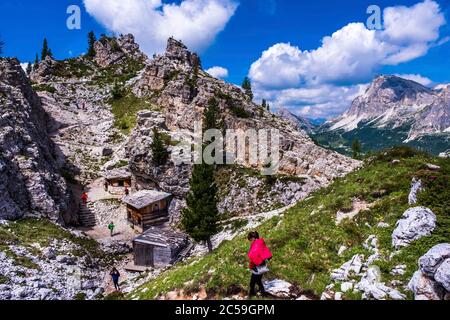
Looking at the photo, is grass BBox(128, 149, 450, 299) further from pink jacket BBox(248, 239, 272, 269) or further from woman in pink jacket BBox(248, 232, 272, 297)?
pink jacket BBox(248, 239, 272, 269)

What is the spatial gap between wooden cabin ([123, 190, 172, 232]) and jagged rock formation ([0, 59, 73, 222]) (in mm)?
10498

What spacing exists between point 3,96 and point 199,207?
4716 cm

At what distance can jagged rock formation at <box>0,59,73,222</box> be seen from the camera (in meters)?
44.3

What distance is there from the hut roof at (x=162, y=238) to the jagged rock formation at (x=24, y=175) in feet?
48.6

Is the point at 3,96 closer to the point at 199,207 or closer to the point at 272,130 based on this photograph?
the point at 199,207

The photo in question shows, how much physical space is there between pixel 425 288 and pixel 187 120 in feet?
240

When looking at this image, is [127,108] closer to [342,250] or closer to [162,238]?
[162,238]

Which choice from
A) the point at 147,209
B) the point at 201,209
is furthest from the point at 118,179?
the point at 201,209

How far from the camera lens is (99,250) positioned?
147 ft

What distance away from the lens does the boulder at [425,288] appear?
11.5 meters

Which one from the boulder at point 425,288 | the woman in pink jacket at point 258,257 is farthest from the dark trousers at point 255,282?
the boulder at point 425,288

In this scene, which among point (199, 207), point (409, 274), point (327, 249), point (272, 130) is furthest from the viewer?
point (272, 130)

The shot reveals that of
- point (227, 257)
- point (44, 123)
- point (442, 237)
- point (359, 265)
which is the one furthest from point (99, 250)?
point (44, 123)

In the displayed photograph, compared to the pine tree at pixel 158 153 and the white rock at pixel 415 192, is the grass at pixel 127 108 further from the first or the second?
the white rock at pixel 415 192
